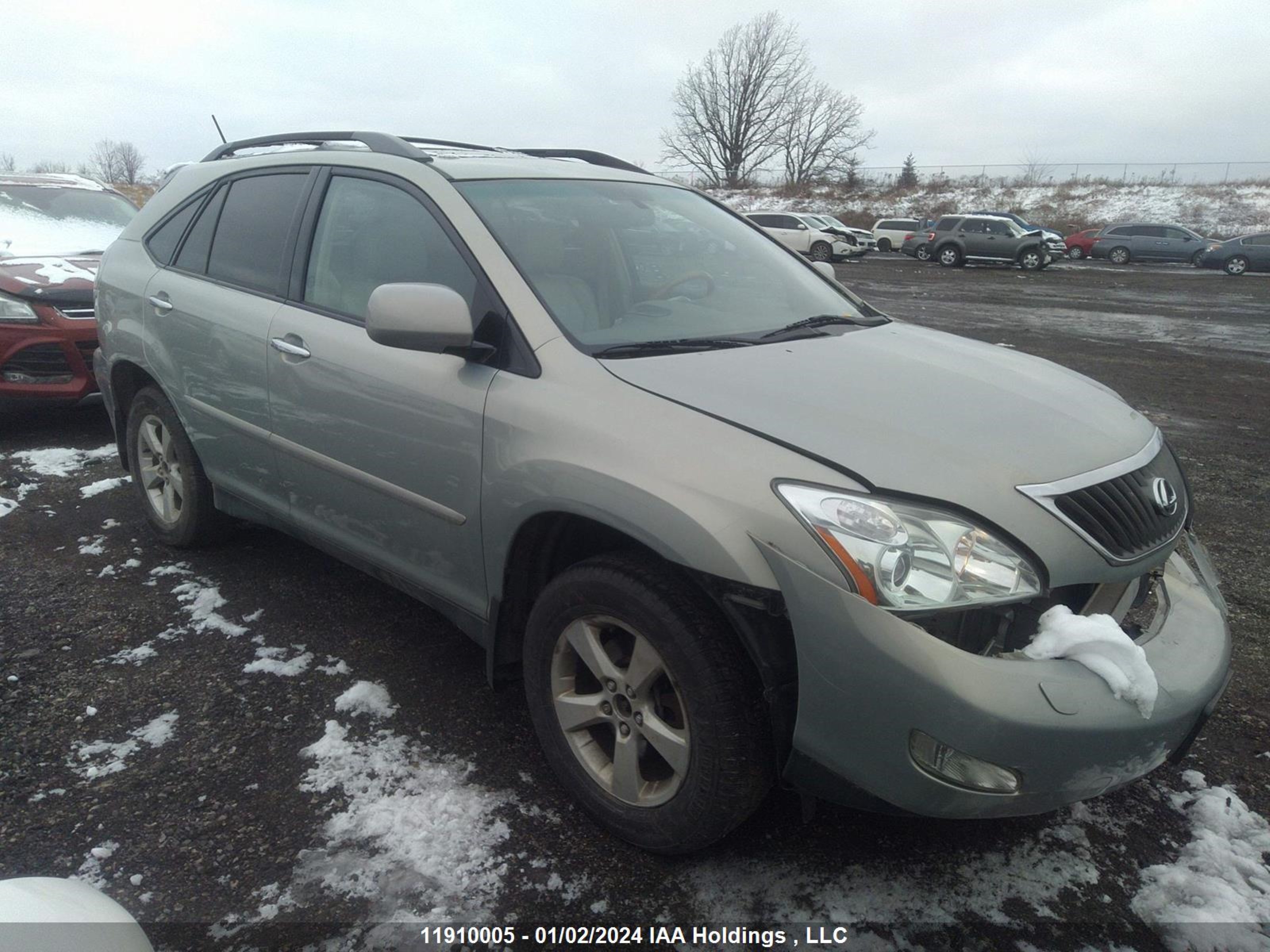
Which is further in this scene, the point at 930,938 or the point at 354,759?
the point at 354,759

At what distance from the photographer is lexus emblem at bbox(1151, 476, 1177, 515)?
2074 mm

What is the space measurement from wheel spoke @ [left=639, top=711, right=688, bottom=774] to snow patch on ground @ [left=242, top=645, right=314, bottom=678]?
1.50 meters

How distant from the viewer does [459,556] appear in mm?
2473

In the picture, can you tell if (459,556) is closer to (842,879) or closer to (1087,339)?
(842,879)

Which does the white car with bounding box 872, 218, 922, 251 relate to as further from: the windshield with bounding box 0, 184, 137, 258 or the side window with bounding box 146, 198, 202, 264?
the side window with bounding box 146, 198, 202, 264

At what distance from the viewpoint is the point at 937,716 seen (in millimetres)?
1647

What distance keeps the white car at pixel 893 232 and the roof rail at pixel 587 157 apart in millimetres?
33414

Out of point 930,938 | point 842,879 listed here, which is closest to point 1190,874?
point 930,938

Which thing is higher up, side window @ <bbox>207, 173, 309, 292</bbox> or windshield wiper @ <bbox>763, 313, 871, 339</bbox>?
side window @ <bbox>207, 173, 309, 292</bbox>

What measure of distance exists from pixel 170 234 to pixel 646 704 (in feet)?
10.2

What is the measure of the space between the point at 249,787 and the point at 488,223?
1725mm

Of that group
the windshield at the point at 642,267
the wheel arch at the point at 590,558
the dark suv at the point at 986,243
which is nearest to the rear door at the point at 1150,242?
the dark suv at the point at 986,243

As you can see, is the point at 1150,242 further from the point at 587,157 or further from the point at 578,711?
the point at 578,711

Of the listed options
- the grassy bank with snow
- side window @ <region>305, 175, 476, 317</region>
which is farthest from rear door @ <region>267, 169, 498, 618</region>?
the grassy bank with snow
